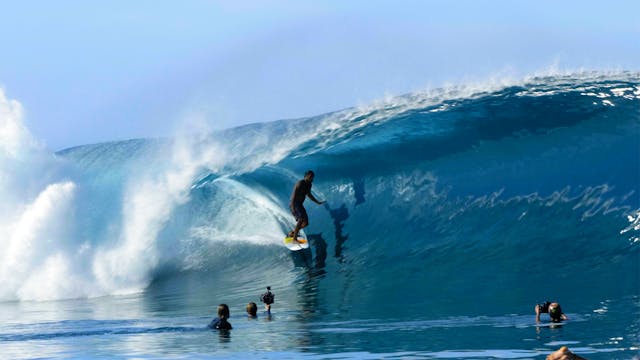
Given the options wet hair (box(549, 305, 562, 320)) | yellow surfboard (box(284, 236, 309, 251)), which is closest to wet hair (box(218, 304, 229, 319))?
wet hair (box(549, 305, 562, 320))

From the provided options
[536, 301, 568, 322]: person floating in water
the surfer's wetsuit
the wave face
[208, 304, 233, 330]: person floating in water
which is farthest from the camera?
the wave face

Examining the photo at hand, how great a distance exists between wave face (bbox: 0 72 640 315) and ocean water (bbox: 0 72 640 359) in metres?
0.04

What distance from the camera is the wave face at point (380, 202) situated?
19219 mm

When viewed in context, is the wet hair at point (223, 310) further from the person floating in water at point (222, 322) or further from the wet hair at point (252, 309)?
the wet hair at point (252, 309)

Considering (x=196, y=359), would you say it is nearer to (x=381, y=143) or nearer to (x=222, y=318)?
(x=222, y=318)

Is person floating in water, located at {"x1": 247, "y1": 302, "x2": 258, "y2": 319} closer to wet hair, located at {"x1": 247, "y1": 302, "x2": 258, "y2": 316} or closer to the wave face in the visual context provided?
wet hair, located at {"x1": 247, "y1": 302, "x2": 258, "y2": 316}

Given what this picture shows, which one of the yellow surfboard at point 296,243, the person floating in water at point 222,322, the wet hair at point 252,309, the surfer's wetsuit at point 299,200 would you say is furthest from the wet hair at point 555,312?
the yellow surfboard at point 296,243

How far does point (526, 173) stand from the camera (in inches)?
861

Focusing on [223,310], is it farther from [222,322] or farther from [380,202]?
[380,202]

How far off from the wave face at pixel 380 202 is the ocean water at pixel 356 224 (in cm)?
4

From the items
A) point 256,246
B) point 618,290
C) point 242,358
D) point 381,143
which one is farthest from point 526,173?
point 242,358

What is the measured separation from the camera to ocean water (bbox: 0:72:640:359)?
1513cm

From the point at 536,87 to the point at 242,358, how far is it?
15.6 m

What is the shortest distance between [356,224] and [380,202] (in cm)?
87
